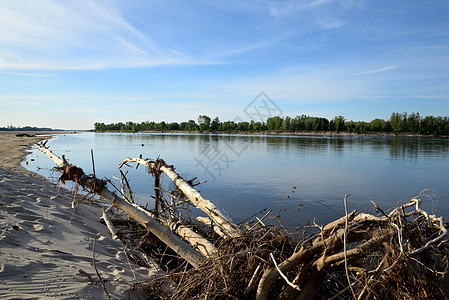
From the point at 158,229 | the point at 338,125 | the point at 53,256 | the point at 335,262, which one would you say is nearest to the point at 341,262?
the point at 335,262

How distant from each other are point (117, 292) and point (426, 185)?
1785cm

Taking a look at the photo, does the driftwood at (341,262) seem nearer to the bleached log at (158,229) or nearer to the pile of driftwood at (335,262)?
the pile of driftwood at (335,262)

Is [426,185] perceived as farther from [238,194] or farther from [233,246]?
[233,246]

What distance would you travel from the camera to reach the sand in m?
3.20

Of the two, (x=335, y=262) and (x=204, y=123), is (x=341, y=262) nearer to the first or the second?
(x=335, y=262)

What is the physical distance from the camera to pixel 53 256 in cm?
396

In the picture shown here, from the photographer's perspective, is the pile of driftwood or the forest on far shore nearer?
the pile of driftwood

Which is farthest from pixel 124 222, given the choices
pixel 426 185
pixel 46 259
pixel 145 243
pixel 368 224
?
pixel 426 185

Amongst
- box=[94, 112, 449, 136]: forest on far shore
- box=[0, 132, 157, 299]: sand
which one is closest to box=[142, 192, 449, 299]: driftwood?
box=[0, 132, 157, 299]: sand

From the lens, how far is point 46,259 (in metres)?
3.80

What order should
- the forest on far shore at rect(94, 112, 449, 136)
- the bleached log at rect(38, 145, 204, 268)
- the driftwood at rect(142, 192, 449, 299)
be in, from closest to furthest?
the driftwood at rect(142, 192, 449, 299) < the bleached log at rect(38, 145, 204, 268) < the forest on far shore at rect(94, 112, 449, 136)

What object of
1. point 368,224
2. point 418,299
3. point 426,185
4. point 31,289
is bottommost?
point 426,185

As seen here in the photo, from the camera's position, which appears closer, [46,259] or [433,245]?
[433,245]

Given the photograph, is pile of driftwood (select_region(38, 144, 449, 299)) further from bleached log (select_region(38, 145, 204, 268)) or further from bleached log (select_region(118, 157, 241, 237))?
bleached log (select_region(118, 157, 241, 237))
